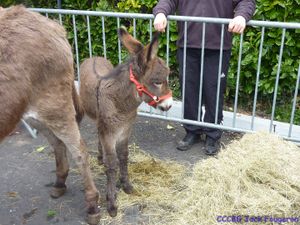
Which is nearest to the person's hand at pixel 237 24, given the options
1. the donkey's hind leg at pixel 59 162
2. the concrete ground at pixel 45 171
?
the concrete ground at pixel 45 171

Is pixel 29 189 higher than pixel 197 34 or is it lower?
lower

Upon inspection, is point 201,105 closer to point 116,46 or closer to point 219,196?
point 219,196

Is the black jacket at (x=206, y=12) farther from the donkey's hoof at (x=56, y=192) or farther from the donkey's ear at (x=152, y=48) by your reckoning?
→ the donkey's hoof at (x=56, y=192)

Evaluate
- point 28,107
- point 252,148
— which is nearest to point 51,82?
point 28,107

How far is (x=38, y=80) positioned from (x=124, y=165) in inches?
48.0

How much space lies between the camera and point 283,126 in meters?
4.91

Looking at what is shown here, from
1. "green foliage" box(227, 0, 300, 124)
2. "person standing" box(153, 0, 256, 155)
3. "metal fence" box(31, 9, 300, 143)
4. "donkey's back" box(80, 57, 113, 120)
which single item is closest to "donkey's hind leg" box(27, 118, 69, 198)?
"donkey's back" box(80, 57, 113, 120)

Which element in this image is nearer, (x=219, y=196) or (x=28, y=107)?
(x=28, y=107)

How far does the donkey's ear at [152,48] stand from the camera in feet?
9.94

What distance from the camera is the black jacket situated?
4.12m

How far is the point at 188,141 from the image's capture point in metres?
4.75

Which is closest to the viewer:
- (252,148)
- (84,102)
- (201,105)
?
(252,148)

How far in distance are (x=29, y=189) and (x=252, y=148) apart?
89.9 inches

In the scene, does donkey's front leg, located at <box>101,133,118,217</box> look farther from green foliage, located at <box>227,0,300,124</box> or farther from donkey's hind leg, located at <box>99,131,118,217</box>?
green foliage, located at <box>227,0,300,124</box>
